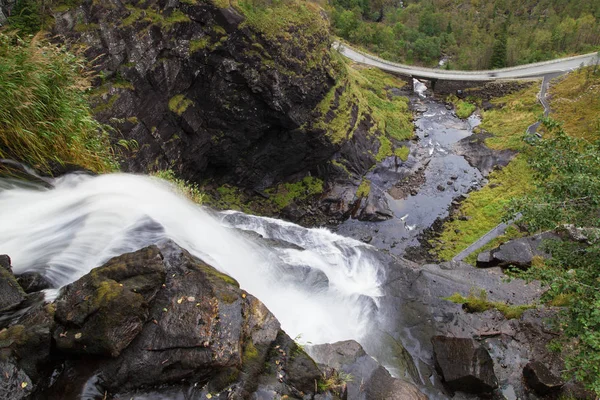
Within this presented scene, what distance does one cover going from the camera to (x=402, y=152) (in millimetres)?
37875

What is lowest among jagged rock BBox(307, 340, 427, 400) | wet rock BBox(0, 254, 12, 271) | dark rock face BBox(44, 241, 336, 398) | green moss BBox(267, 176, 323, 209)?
green moss BBox(267, 176, 323, 209)

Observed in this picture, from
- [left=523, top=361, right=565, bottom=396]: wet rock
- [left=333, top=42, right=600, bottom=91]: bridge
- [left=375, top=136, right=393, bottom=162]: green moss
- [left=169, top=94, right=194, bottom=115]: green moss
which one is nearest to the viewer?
[left=523, top=361, right=565, bottom=396]: wet rock

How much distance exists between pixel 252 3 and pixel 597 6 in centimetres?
7846

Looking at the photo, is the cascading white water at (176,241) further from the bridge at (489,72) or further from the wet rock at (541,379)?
the bridge at (489,72)

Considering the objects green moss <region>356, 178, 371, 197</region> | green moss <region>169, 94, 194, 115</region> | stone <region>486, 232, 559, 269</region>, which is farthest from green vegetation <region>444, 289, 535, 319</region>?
green moss <region>169, 94, 194, 115</region>

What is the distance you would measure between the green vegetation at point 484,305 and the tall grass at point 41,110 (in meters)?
14.8

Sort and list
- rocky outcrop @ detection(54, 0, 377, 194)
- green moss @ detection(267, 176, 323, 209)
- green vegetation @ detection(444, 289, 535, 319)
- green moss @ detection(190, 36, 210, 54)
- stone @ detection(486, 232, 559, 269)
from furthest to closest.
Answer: green moss @ detection(267, 176, 323, 209) → green moss @ detection(190, 36, 210, 54) → rocky outcrop @ detection(54, 0, 377, 194) → stone @ detection(486, 232, 559, 269) → green vegetation @ detection(444, 289, 535, 319)

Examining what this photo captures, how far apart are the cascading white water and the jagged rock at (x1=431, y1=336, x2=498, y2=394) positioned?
289cm

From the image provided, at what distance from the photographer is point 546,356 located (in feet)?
43.4

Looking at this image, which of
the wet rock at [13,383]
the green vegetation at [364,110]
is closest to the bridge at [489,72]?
the green vegetation at [364,110]

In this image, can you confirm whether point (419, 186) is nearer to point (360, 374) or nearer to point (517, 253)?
point (517, 253)

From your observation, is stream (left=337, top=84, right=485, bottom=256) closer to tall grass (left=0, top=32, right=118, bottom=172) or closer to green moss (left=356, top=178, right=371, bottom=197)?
green moss (left=356, top=178, right=371, bottom=197)

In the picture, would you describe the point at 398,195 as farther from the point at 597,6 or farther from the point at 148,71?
the point at 597,6

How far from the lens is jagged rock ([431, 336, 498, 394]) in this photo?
1174 cm
